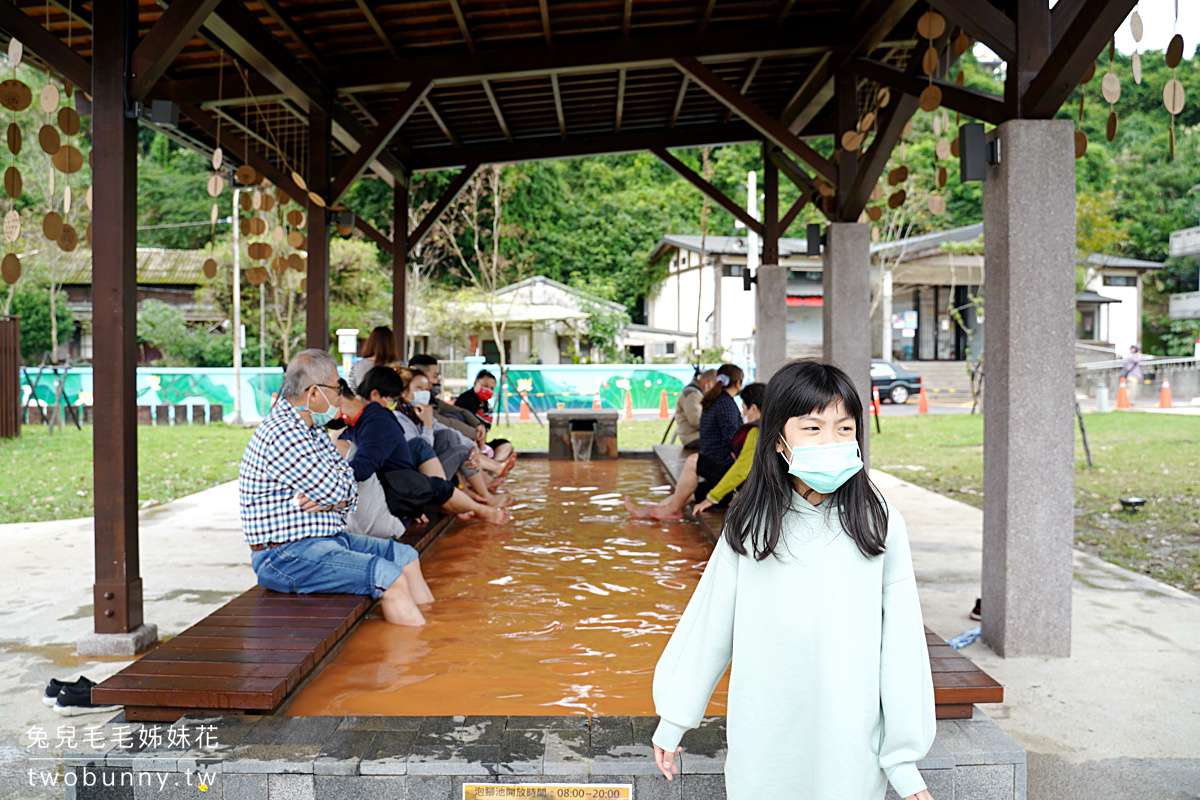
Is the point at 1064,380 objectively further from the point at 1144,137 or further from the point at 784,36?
the point at 1144,137

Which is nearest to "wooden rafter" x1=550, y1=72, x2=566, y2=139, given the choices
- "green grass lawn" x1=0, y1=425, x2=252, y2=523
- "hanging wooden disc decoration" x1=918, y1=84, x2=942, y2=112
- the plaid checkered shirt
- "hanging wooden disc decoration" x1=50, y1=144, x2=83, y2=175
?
"hanging wooden disc decoration" x1=918, y1=84, x2=942, y2=112

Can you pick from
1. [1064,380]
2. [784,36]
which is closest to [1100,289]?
[784,36]

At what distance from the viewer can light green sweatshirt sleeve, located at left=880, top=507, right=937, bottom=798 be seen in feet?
6.38

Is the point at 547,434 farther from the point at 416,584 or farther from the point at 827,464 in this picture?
the point at 827,464

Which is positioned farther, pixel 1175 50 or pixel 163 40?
pixel 163 40

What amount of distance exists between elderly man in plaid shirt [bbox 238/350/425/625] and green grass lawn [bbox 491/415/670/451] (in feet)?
33.0

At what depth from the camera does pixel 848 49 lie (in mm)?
7320

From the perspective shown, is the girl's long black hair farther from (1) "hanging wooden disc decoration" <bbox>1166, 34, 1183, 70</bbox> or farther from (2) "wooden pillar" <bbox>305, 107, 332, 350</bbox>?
(2) "wooden pillar" <bbox>305, 107, 332, 350</bbox>

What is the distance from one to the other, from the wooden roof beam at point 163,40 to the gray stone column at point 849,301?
208 inches

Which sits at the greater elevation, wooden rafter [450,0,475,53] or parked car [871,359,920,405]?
wooden rafter [450,0,475,53]

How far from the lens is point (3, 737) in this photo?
3502 mm

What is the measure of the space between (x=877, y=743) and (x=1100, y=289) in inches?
1460

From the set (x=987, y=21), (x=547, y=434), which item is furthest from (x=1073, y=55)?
(x=547, y=434)

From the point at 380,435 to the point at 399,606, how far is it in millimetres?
1194
